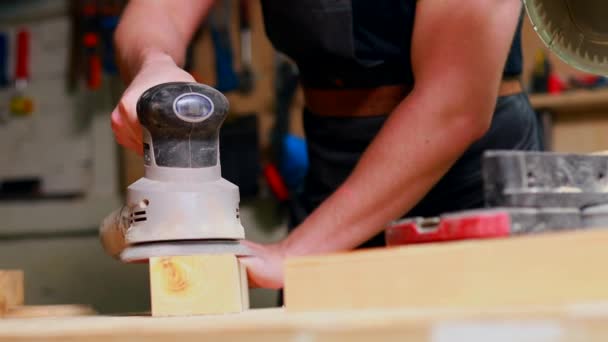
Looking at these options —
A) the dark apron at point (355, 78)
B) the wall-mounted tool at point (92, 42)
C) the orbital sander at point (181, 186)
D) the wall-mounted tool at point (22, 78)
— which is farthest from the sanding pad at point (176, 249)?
the wall-mounted tool at point (22, 78)

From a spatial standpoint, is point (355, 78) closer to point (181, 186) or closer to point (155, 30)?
point (155, 30)

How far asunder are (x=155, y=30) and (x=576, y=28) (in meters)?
0.75

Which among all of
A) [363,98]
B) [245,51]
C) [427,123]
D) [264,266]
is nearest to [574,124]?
[245,51]

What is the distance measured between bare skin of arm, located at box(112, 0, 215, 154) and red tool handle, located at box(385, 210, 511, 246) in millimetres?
484

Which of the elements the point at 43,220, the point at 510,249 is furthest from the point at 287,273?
the point at 43,220

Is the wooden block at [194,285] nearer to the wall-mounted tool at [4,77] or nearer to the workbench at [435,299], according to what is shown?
the workbench at [435,299]

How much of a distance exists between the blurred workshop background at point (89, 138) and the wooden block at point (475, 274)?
2.18 m

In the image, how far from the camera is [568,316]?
513 millimetres

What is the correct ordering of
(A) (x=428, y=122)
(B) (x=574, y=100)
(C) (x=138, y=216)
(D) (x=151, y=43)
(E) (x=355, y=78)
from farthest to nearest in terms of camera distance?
(B) (x=574, y=100) < (E) (x=355, y=78) < (D) (x=151, y=43) < (A) (x=428, y=122) < (C) (x=138, y=216)

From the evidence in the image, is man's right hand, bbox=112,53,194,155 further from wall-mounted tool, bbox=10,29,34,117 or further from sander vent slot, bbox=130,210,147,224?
wall-mounted tool, bbox=10,29,34,117

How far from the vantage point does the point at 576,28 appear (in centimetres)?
97

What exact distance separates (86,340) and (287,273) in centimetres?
18

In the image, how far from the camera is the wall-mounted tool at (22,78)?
3361 millimetres

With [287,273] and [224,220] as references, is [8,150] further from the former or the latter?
[287,273]
